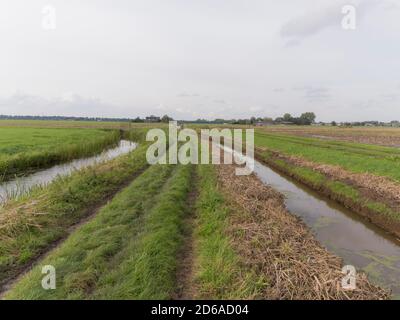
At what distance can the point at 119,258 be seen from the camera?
6.45 m

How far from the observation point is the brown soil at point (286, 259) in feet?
17.6

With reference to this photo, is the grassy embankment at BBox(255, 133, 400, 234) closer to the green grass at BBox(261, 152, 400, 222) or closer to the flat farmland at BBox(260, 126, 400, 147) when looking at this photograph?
the green grass at BBox(261, 152, 400, 222)

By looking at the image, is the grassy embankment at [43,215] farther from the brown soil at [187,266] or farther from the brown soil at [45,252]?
the brown soil at [187,266]

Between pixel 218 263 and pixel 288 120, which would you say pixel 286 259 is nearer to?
pixel 218 263

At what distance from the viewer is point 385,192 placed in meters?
12.6

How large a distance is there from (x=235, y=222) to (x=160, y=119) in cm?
12784

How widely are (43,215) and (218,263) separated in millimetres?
6306

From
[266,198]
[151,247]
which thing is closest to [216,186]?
[266,198]

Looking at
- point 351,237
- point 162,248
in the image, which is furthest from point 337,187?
point 162,248

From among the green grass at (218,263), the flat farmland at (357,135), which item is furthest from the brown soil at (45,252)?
the flat farmland at (357,135)

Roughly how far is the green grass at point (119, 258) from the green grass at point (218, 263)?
624mm
